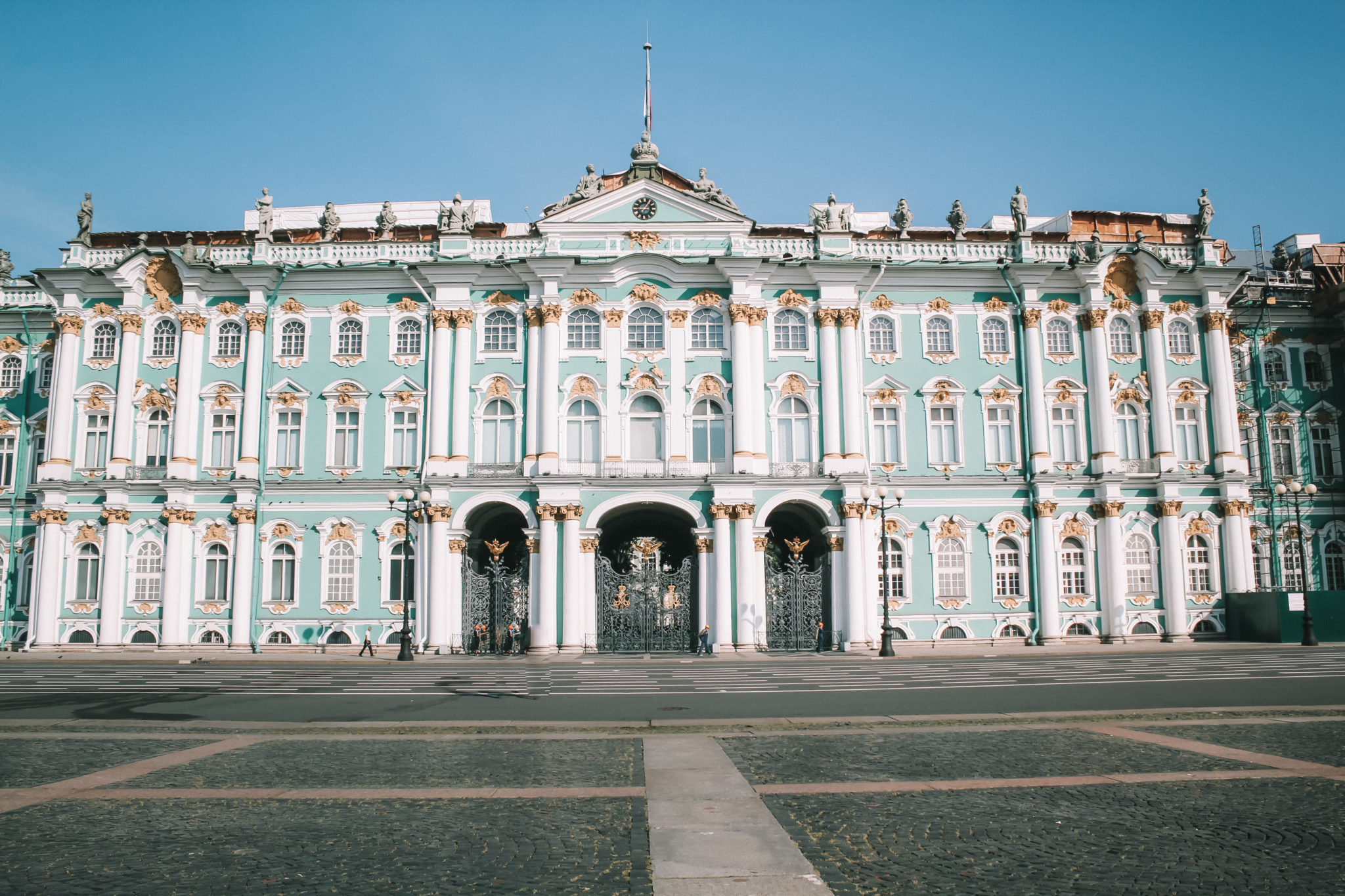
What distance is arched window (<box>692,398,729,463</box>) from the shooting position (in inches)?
1638

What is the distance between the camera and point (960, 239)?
44156mm

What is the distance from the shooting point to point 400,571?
41.1m

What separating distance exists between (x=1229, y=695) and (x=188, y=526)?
125 ft

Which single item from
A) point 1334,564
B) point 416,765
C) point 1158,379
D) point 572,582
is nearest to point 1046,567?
point 1158,379

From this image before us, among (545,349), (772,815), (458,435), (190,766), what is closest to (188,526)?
(458,435)

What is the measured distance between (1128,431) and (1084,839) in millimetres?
39284

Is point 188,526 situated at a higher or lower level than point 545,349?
lower

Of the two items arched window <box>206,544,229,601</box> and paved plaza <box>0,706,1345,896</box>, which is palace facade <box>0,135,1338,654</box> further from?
paved plaza <box>0,706,1345,896</box>

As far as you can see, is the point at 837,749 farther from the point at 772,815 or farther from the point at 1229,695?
the point at 1229,695

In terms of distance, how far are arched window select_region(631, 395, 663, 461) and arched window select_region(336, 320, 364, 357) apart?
12.3 meters

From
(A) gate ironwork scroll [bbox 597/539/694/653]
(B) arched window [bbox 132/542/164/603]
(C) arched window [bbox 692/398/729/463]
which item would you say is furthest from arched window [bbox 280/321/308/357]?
(C) arched window [bbox 692/398/729/463]

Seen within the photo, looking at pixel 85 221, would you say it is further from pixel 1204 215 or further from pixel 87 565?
pixel 1204 215

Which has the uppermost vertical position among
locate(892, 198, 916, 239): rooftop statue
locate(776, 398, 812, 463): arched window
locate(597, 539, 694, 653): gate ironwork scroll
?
locate(892, 198, 916, 239): rooftop statue

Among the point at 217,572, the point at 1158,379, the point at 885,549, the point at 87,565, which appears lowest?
the point at 217,572
